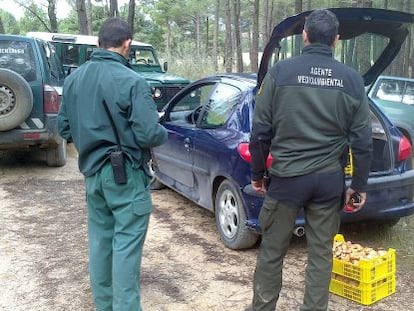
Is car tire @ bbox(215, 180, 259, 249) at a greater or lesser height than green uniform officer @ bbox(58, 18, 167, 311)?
lesser

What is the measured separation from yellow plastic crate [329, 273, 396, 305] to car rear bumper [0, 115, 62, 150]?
4.65m

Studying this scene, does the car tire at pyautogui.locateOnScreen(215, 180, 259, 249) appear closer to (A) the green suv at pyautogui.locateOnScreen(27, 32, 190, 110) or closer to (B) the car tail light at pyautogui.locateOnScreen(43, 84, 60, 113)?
(B) the car tail light at pyautogui.locateOnScreen(43, 84, 60, 113)

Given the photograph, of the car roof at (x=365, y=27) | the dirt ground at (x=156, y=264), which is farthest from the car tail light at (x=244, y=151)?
the dirt ground at (x=156, y=264)

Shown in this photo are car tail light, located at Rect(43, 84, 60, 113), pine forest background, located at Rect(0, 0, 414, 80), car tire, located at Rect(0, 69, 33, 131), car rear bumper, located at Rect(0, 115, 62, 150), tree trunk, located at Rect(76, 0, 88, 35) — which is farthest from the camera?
pine forest background, located at Rect(0, 0, 414, 80)

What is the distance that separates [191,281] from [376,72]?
2.53 metres

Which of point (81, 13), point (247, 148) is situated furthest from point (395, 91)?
point (81, 13)

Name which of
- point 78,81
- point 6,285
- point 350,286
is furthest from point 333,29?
point 6,285

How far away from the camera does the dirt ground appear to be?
3.75 m

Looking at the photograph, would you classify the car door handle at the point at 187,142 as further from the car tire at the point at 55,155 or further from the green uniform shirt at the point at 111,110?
the car tire at the point at 55,155

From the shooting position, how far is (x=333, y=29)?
3006mm

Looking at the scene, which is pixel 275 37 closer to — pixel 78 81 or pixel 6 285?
pixel 78 81

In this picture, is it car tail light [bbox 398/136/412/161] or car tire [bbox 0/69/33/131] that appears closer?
car tail light [bbox 398/136/412/161]

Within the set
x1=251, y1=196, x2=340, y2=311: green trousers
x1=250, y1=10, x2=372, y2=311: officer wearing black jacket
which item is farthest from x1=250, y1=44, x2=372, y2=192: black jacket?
x1=251, y1=196, x2=340, y2=311: green trousers

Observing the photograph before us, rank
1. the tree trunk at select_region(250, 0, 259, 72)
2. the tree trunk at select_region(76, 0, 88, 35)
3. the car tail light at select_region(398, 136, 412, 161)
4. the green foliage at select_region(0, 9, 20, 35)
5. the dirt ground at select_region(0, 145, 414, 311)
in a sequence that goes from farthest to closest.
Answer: the green foliage at select_region(0, 9, 20, 35) → the tree trunk at select_region(250, 0, 259, 72) → the tree trunk at select_region(76, 0, 88, 35) → the car tail light at select_region(398, 136, 412, 161) → the dirt ground at select_region(0, 145, 414, 311)
